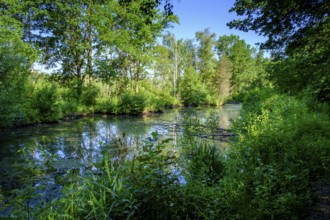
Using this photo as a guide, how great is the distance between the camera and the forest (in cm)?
273

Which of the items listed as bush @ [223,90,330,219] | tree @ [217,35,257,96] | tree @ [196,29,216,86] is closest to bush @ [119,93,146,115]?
bush @ [223,90,330,219]

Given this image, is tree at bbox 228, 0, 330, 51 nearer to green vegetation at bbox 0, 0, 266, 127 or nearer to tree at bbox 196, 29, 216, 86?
green vegetation at bbox 0, 0, 266, 127

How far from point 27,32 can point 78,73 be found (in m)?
5.43

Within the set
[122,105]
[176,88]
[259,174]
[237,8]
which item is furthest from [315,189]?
[176,88]

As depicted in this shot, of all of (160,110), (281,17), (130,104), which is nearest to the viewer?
(281,17)

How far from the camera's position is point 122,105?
21.9 meters

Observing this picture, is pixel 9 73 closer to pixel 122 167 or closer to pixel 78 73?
pixel 122 167

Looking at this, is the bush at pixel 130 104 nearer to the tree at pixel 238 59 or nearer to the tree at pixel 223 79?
the tree at pixel 223 79

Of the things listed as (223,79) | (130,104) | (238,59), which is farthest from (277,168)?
(238,59)

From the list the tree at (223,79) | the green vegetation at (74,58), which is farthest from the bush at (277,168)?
the tree at (223,79)

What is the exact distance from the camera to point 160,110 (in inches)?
1016

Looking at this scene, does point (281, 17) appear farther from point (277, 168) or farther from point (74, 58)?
point (74, 58)

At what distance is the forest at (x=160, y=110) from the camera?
273cm

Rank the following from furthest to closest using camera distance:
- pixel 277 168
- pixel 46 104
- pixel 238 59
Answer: pixel 238 59, pixel 46 104, pixel 277 168
